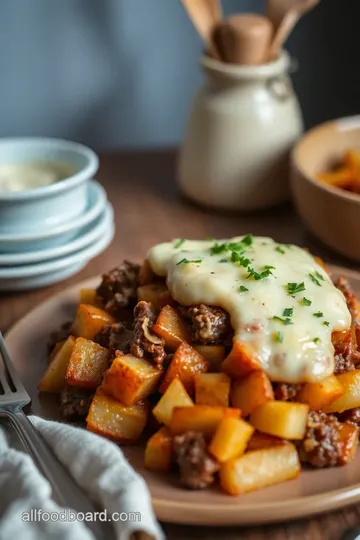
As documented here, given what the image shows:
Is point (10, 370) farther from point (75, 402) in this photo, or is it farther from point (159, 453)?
point (159, 453)

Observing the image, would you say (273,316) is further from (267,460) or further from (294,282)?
(267,460)

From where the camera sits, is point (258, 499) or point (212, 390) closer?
point (258, 499)

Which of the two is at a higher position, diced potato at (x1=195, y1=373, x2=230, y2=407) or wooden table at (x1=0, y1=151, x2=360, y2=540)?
diced potato at (x1=195, y1=373, x2=230, y2=407)

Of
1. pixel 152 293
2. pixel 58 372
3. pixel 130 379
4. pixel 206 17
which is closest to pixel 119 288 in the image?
pixel 152 293

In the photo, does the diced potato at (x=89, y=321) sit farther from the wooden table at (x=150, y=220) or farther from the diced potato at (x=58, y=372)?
the wooden table at (x=150, y=220)

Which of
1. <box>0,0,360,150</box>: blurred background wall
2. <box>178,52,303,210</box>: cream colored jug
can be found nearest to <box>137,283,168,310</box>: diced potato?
<box>178,52,303,210</box>: cream colored jug

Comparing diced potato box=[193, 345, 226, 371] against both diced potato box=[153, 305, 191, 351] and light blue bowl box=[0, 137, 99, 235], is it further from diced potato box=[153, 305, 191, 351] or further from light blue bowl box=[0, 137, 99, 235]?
light blue bowl box=[0, 137, 99, 235]
